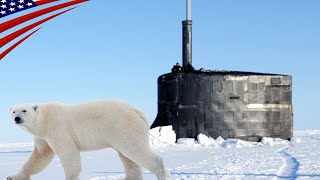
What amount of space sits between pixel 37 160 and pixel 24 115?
792mm

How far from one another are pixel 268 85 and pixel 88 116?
11277 millimetres

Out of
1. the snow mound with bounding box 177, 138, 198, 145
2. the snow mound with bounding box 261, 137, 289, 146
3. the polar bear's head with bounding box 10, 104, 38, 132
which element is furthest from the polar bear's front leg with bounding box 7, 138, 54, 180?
the snow mound with bounding box 261, 137, 289, 146

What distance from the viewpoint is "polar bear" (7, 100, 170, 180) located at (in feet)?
14.9

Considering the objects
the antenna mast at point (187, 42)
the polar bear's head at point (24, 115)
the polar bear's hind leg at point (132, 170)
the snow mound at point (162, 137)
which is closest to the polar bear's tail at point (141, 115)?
→ the polar bear's hind leg at point (132, 170)

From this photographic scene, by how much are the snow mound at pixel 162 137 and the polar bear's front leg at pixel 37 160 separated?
888 cm

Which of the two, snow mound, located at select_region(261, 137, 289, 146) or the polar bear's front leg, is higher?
the polar bear's front leg

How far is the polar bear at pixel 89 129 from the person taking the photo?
4557 mm

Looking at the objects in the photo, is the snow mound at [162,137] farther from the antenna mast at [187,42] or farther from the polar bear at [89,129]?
the polar bear at [89,129]

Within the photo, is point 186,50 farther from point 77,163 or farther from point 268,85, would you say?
point 77,163

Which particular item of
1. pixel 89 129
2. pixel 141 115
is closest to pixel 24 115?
pixel 89 129

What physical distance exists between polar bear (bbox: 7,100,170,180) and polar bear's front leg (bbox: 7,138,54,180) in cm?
32

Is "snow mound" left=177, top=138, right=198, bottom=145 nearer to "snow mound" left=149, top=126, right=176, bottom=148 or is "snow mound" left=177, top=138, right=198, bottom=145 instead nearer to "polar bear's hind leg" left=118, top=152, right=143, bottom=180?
"snow mound" left=149, top=126, right=176, bottom=148

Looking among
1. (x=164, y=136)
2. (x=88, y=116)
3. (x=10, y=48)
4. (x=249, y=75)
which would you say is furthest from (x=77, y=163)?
(x=249, y=75)

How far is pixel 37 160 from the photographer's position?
17.3ft
